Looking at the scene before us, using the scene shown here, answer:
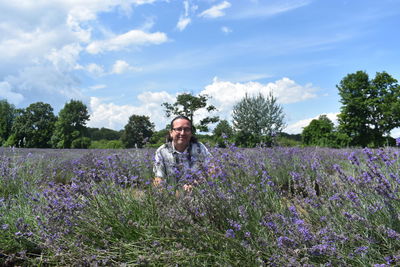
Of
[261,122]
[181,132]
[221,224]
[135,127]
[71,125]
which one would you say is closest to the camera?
[221,224]

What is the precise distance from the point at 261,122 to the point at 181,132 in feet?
59.1

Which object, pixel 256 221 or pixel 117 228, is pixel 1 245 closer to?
pixel 117 228

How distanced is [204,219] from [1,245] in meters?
1.64

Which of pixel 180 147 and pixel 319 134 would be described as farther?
pixel 319 134

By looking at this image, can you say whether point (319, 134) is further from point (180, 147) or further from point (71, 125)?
point (71, 125)

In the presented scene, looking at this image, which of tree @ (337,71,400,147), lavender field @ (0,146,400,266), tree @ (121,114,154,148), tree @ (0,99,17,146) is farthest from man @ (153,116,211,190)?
tree @ (0,99,17,146)

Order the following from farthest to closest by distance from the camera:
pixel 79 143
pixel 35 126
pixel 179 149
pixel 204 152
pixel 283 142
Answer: pixel 35 126 < pixel 79 143 < pixel 283 142 < pixel 179 149 < pixel 204 152

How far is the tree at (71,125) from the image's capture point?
115ft

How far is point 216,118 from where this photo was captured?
84.7ft

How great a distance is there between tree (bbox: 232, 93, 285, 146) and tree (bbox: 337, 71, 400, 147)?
25.1 feet

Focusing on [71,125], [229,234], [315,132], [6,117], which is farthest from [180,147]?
[6,117]

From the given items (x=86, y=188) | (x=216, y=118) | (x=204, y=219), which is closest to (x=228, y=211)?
(x=204, y=219)

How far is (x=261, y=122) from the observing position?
21.1 m

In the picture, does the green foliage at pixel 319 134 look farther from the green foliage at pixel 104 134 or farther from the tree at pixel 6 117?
the green foliage at pixel 104 134
